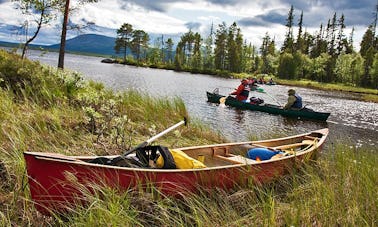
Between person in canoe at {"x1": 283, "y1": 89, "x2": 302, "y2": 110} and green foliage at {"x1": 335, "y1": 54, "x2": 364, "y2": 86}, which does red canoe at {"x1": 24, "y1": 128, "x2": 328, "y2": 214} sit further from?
green foliage at {"x1": 335, "y1": 54, "x2": 364, "y2": 86}

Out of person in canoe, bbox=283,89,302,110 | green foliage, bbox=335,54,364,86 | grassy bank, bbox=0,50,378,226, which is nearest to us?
grassy bank, bbox=0,50,378,226

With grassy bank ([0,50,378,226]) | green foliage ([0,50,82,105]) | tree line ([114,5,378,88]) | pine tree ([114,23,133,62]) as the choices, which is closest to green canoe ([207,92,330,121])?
grassy bank ([0,50,378,226])

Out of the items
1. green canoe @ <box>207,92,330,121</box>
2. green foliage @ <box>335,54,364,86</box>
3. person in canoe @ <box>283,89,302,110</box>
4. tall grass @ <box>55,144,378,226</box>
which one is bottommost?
tall grass @ <box>55,144,378,226</box>

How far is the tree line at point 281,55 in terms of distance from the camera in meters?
60.4

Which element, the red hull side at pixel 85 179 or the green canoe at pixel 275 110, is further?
the green canoe at pixel 275 110

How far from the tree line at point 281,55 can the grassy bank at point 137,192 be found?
2112 inches

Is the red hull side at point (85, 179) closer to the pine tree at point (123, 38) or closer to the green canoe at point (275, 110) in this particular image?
the green canoe at point (275, 110)

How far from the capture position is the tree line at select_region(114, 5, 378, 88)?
198ft

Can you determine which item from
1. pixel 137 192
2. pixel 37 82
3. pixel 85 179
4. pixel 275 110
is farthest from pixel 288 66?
pixel 85 179

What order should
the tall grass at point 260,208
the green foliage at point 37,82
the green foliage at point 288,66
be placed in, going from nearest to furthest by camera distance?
the tall grass at point 260,208 → the green foliage at point 37,82 → the green foliage at point 288,66

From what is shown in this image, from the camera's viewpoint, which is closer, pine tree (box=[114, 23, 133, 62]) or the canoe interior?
the canoe interior

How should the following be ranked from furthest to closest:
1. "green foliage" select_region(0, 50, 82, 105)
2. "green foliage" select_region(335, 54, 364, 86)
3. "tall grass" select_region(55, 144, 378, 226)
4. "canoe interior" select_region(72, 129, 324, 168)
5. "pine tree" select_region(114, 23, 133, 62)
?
1. "pine tree" select_region(114, 23, 133, 62)
2. "green foliage" select_region(335, 54, 364, 86)
3. "green foliage" select_region(0, 50, 82, 105)
4. "canoe interior" select_region(72, 129, 324, 168)
5. "tall grass" select_region(55, 144, 378, 226)

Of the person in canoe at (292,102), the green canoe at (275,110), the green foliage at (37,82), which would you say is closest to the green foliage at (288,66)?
the green canoe at (275,110)

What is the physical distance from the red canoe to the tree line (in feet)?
180
